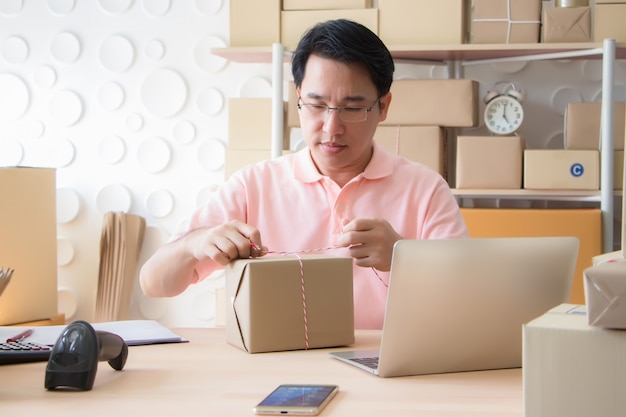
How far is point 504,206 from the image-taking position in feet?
11.2

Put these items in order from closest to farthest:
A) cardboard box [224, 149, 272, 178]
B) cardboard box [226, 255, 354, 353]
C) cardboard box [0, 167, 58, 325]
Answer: cardboard box [226, 255, 354, 353]
cardboard box [0, 167, 58, 325]
cardboard box [224, 149, 272, 178]

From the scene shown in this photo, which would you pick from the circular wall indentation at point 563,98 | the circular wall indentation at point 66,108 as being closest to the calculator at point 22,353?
the circular wall indentation at point 66,108

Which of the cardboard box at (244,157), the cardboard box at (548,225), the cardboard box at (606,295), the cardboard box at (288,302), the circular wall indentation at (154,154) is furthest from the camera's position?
the circular wall indentation at (154,154)

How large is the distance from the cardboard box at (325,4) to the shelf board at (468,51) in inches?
6.8

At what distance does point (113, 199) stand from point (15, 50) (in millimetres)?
768

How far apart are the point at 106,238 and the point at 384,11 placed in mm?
1431

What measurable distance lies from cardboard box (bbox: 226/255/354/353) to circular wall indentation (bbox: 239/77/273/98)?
80.5 inches

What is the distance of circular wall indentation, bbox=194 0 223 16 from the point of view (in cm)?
351

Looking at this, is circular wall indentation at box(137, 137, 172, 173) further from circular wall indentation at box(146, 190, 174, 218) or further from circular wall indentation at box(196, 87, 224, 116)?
circular wall indentation at box(196, 87, 224, 116)

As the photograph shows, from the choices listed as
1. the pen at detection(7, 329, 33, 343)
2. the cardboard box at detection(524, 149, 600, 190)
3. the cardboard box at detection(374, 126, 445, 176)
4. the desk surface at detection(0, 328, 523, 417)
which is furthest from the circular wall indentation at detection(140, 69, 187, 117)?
the desk surface at detection(0, 328, 523, 417)

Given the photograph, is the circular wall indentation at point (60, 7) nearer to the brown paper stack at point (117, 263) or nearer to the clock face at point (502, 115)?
the brown paper stack at point (117, 263)

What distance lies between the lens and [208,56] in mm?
3529

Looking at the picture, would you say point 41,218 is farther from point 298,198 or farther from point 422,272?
point 422,272

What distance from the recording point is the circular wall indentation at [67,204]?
3.59m
